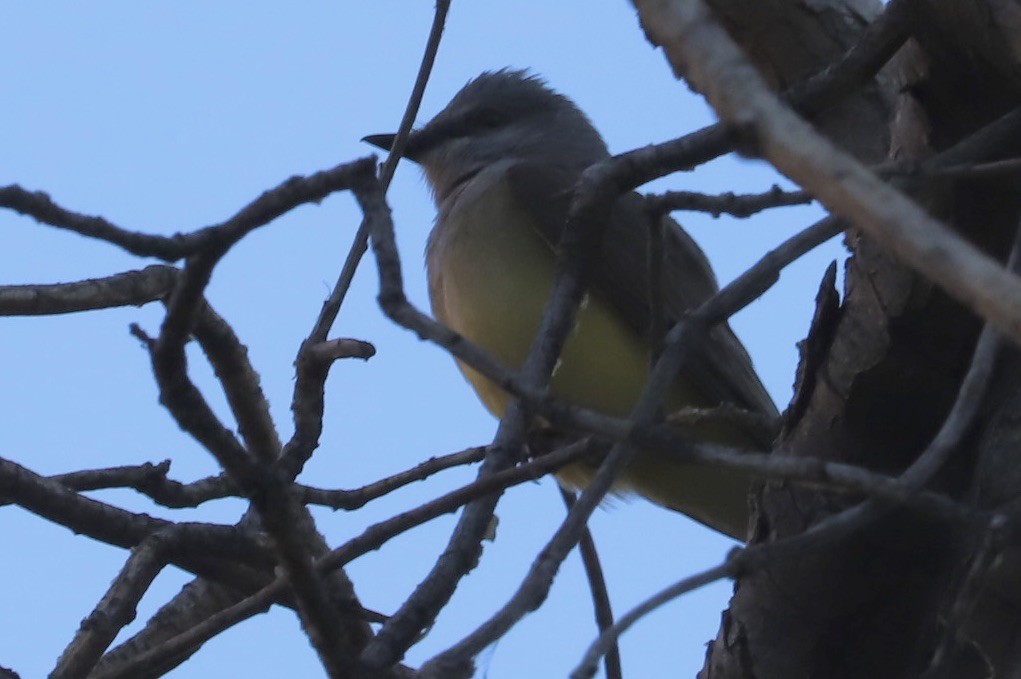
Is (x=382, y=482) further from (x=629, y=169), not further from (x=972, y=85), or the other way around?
(x=972, y=85)

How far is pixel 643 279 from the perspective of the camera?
5.71m

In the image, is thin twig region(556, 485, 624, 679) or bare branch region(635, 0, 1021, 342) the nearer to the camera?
bare branch region(635, 0, 1021, 342)

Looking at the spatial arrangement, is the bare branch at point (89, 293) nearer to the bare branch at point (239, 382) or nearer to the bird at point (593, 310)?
the bare branch at point (239, 382)

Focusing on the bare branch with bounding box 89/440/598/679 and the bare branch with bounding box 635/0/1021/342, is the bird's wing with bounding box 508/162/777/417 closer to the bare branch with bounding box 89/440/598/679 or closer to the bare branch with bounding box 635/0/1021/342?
the bare branch with bounding box 89/440/598/679

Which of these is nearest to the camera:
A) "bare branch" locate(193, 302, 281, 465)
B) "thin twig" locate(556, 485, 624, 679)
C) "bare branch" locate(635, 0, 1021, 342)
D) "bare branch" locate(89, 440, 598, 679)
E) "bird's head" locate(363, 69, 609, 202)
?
"bare branch" locate(635, 0, 1021, 342)

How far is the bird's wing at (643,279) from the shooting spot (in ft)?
17.9

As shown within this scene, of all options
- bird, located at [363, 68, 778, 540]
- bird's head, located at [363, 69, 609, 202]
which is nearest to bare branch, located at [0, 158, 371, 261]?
bird, located at [363, 68, 778, 540]

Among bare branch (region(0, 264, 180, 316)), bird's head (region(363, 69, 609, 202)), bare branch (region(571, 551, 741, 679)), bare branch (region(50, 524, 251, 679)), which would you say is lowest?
bare branch (region(571, 551, 741, 679))

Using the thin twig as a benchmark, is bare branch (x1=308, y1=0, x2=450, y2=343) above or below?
above

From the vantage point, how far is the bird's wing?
546 cm

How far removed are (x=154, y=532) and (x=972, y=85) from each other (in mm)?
2080

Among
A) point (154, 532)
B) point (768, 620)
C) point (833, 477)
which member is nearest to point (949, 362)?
point (768, 620)

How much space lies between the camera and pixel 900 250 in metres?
1.54

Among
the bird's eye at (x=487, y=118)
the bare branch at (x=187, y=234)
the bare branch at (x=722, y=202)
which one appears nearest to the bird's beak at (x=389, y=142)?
the bird's eye at (x=487, y=118)
